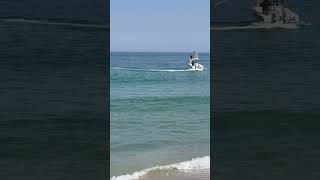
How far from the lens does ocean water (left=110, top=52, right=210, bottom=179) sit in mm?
5262
